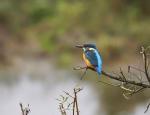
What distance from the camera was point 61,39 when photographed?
57.3 ft

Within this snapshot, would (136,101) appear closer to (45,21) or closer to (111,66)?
(111,66)

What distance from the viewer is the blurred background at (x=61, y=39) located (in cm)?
1496

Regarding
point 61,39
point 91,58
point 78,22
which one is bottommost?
point 91,58

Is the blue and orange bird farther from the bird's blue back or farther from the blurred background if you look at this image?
the blurred background

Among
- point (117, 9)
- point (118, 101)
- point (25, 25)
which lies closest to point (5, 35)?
point (25, 25)

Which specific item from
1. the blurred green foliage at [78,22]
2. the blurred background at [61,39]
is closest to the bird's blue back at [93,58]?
the blurred background at [61,39]

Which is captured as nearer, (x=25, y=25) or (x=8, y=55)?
(x=8, y=55)

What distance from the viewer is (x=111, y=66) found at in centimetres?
1595

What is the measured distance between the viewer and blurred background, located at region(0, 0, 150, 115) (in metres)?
15.0

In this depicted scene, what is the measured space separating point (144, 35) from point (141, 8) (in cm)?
177

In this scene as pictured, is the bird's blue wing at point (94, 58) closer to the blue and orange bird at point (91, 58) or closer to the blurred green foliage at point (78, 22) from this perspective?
the blue and orange bird at point (91, 58)

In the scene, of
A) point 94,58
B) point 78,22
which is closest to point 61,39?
point 78,22

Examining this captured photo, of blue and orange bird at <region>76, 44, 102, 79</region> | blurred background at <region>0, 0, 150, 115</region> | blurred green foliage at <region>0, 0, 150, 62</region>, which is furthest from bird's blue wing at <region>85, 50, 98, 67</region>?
blurred green foliage at <region>0, 0, 150, 62</region>

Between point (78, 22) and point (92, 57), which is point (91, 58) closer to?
point (92, 57)
